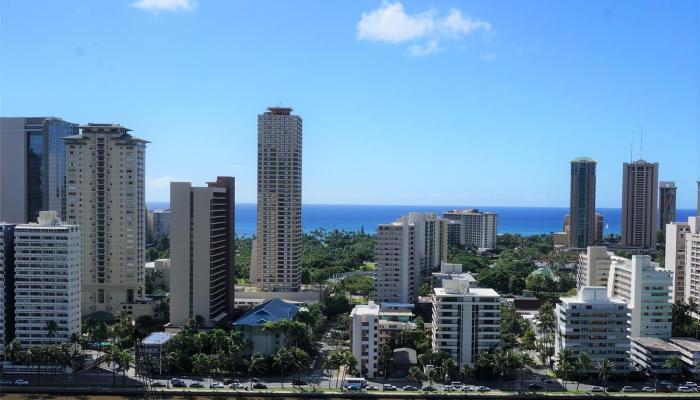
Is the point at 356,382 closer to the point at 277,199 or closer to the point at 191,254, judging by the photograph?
the point at 191,254

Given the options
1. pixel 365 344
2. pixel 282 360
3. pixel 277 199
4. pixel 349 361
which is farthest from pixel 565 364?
pixel 277 199

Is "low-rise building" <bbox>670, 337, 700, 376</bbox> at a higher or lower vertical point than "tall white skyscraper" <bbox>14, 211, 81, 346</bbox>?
lower

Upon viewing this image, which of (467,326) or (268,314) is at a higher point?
(467,326)

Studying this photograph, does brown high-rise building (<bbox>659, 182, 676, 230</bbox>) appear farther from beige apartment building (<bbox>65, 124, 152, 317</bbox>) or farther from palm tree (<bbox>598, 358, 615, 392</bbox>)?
beige apartment building (<bbox>65, 124, 152, 317</bbox>)

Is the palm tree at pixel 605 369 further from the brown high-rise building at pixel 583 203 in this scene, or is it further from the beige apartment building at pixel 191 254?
the brown high-rise building at pixel 583 203

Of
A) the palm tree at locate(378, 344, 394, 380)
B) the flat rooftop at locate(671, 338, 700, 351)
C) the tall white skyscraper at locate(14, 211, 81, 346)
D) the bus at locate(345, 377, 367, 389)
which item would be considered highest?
the tall white skyscraper at locate(14, 211, 81, 346)

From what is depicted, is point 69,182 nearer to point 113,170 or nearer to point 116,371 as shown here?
point 113,170

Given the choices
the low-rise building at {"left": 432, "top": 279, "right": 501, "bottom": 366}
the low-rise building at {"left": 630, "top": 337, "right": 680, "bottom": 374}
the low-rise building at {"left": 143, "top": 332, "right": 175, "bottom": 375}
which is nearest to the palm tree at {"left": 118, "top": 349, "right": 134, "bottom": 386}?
the low-rise building at {"left": 143, "top": 332, "right": 175, "bottom": 375}
